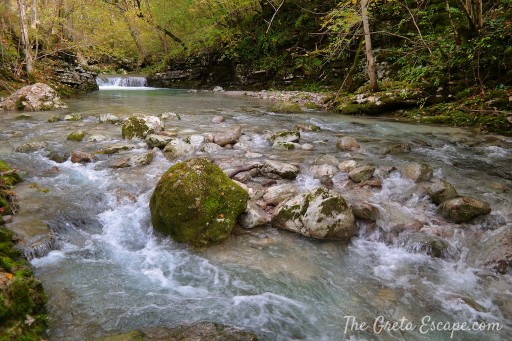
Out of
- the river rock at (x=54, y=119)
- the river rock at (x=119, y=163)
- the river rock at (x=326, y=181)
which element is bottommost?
the river rock at (x=326, y=181)

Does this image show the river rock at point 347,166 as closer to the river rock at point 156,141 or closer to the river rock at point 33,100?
the river rock at point 156,141

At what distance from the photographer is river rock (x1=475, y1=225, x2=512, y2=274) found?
3553mm

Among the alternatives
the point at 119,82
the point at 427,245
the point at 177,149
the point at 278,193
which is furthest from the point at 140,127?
the point at 119,82

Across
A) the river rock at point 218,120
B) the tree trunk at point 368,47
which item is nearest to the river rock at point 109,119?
the river rock at point 218,120

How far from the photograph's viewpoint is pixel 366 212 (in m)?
4.45

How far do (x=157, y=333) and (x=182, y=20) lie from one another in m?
27.0

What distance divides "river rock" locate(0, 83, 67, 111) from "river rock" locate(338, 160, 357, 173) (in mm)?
11719

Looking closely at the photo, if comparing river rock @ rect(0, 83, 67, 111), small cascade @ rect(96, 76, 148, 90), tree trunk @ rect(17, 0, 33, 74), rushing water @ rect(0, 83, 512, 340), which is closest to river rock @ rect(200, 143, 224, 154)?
rushing water @ rect(0, 83, 512, 340)

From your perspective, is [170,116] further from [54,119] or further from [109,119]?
[54,119]

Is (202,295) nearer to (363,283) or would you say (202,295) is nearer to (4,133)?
(363,283)

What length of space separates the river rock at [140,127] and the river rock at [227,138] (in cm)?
166

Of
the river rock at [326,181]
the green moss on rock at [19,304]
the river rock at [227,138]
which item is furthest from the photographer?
the river rock at [227,138]

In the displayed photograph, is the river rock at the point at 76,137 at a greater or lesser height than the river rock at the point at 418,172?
greater

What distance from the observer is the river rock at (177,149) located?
274 inches
